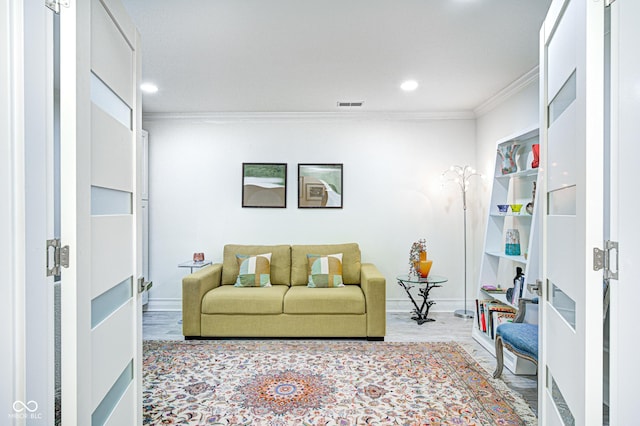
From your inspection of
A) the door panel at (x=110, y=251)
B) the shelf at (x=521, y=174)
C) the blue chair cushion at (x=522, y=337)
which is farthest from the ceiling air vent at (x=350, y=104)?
the door panel at (x=110, y=251)

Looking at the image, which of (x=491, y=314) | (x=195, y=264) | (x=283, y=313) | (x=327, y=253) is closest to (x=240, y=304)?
(x=283, y=313)

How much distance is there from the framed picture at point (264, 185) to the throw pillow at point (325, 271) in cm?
99

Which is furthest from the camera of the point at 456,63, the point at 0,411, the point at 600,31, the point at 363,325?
the point at 363,325

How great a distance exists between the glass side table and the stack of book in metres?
0.55

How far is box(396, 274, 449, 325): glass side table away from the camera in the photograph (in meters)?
4.39

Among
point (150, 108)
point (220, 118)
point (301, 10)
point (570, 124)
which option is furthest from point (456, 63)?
point (150, 108)

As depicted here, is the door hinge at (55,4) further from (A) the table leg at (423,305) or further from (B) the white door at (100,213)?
(A) the table leg at (423,305)

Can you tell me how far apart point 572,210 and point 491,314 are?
8.62 ft

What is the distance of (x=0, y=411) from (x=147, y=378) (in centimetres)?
220

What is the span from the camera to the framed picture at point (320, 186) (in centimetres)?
507

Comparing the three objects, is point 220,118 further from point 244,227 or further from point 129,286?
point 129,286

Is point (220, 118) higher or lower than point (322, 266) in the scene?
higher

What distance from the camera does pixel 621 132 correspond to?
41.3 inches

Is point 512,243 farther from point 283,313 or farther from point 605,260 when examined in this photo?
point 605,260
